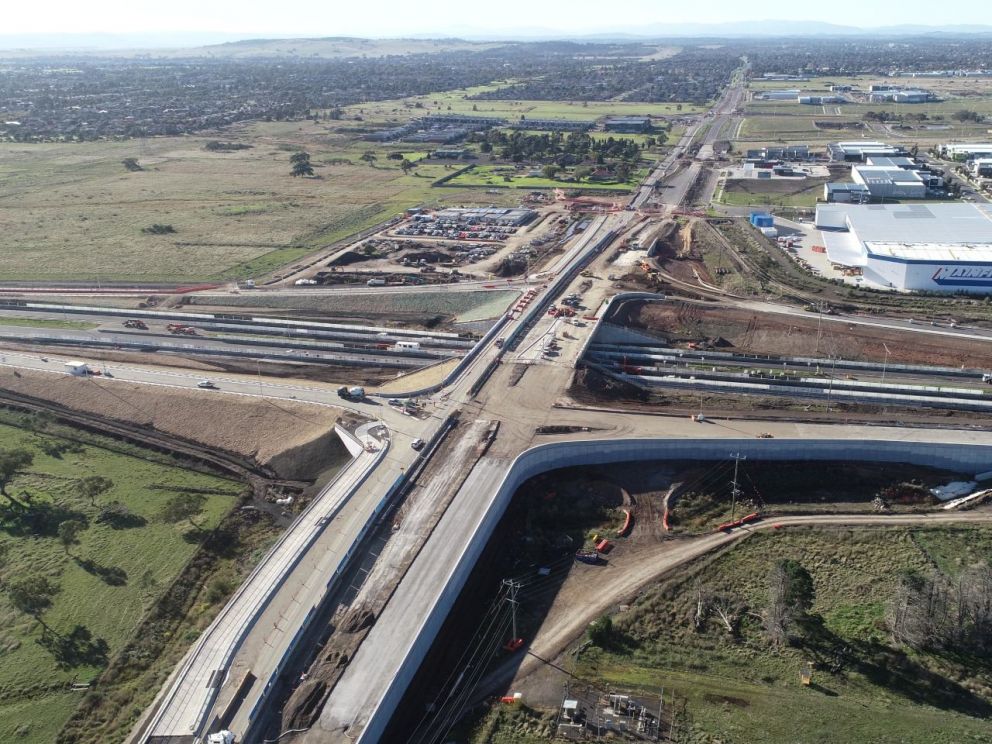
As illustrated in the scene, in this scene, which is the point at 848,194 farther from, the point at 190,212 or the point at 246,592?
the point at 246,592

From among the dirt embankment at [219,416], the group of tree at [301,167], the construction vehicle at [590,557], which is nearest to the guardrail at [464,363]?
the dirt embankment at [219,416]

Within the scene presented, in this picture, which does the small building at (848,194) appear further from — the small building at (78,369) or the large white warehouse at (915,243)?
the small building at (78,369)

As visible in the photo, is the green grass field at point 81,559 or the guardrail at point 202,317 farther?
the guardrail at point 202,317

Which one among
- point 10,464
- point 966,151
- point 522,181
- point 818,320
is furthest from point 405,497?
point 966,151

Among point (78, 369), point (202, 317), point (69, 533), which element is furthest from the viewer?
point (202, 317)

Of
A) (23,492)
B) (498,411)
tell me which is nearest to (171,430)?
(23,492)

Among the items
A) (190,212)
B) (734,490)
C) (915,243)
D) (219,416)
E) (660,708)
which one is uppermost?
(915,243)

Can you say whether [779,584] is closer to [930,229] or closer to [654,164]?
[930,229]
